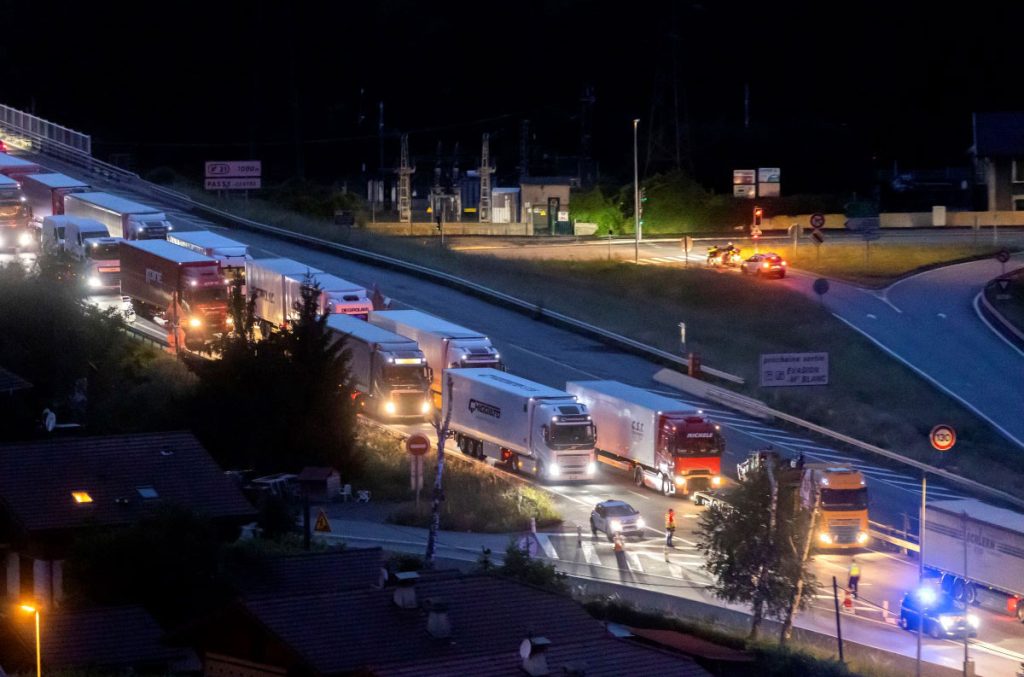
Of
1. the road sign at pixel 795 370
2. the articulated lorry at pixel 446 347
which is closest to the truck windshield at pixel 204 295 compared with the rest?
the articulated lorry at pixel 446 347

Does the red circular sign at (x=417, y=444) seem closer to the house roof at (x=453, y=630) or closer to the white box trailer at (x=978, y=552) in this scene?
the white box trailer at (x=978, y=552)

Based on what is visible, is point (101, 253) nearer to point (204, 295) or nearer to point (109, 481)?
point (204, 295)

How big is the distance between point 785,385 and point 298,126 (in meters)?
81.7

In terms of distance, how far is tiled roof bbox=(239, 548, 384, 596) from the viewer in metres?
24.4

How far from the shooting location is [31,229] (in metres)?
68.1

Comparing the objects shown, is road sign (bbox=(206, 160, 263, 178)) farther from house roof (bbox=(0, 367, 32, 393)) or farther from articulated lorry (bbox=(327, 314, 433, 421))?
house roof (bbox=(0, 367, 32, 393))

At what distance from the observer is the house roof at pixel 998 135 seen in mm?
89562

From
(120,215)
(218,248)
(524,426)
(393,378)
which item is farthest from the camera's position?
(120,215)

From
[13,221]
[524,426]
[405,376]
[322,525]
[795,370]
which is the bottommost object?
[322,525]

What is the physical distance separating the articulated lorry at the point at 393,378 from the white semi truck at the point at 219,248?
10.0m

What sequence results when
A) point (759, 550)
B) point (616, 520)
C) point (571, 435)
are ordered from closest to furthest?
point (759, 550) < point (616, 520) < point (571, 435)

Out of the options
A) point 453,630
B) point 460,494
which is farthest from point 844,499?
point 453,630

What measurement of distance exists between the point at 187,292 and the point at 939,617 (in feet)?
93.4

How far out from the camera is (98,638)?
73.0ft
